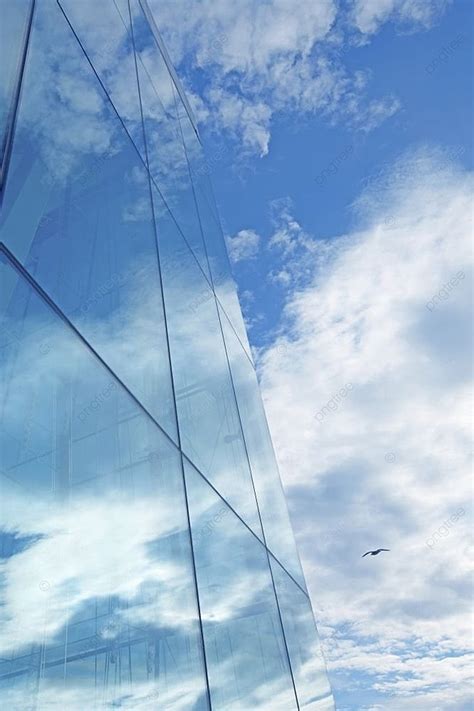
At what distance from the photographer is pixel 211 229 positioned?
10562 millimetres

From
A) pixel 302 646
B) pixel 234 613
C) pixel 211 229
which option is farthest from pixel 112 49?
pixel 302 646

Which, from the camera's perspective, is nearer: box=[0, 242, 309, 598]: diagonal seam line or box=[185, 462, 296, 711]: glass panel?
box=[0, 242, 309, 598]: diagonal seam line

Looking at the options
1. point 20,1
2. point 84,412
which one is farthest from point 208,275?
point 84,412

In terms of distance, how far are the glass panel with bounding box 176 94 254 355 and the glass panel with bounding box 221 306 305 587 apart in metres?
0.75

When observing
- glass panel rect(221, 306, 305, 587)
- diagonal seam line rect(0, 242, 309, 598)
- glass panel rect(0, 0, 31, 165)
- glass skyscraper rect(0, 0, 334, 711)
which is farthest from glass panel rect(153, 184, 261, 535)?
glass panel rect(0, 0, 31, 165)

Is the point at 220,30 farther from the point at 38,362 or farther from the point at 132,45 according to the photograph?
the point at 38,362

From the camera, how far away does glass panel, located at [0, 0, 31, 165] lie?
11.2ft

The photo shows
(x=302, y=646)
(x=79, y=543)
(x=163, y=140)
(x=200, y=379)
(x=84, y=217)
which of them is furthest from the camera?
(x=163, y=140)

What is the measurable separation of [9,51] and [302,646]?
8330mm

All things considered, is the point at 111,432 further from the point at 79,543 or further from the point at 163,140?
the point at 163,140

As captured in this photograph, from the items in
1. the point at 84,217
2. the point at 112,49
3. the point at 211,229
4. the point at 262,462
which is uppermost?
the point at 211,229

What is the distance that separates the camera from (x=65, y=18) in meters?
5.13

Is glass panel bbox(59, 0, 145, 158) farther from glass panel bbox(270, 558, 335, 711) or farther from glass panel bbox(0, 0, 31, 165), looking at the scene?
glass panel bbox(270, 558, 335, 711)

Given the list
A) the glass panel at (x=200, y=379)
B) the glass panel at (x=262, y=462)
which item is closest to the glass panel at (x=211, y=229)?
the glass panel at (x=262, y=462)
